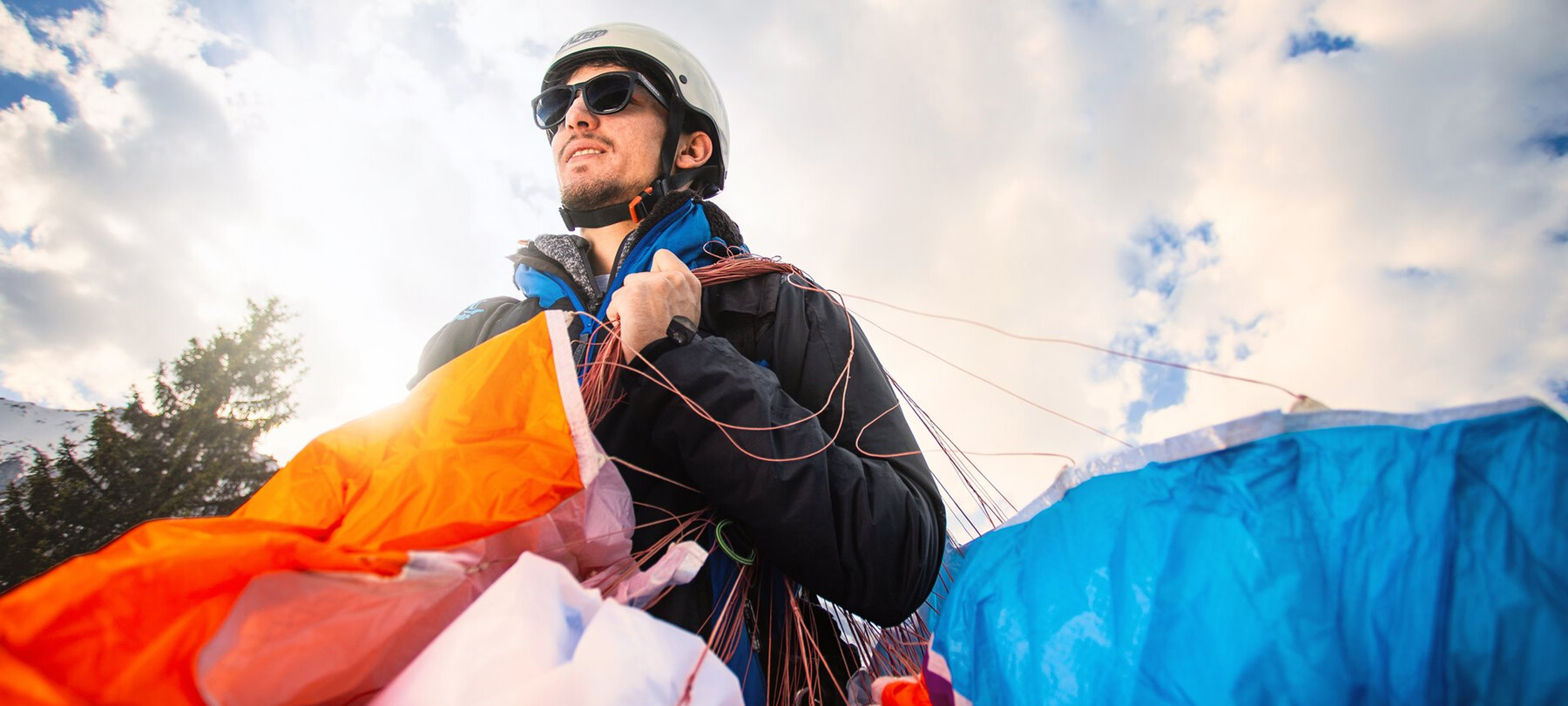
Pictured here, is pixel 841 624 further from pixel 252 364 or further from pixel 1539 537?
pixel 252 364

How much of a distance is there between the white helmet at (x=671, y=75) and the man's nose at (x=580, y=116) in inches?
12.5

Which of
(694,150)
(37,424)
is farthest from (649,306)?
(37,424)

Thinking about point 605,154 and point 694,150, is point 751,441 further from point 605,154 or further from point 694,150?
point 694,150

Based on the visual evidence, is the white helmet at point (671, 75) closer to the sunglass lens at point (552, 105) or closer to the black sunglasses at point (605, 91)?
the black sunglasses at point (605, 91)

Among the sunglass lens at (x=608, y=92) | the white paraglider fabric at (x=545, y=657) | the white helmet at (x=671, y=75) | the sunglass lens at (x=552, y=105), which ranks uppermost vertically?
the white helmet at (x=671, y=75)

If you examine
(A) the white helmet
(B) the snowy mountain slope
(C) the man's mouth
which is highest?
(B) the snowy mountain slope

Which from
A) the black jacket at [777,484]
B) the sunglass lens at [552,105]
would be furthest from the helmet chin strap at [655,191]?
the black jacket at [777,484]

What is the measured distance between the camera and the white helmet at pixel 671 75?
2.66m

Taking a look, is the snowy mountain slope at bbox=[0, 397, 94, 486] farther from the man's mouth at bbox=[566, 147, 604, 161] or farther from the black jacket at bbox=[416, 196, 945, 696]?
the black jacket at bbox=[416, 196, 945, 696]

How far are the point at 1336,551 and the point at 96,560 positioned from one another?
56.5 inches

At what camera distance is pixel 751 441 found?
49.0 inches

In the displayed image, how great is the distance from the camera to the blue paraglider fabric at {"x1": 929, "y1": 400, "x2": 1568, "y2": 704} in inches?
24.3

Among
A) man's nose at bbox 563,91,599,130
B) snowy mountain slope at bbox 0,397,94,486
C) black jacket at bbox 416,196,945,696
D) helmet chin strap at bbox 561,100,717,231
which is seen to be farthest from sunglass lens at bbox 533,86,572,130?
snowy mountain slope at bbox 0,397,94,486

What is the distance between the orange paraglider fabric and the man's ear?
1881 mm
